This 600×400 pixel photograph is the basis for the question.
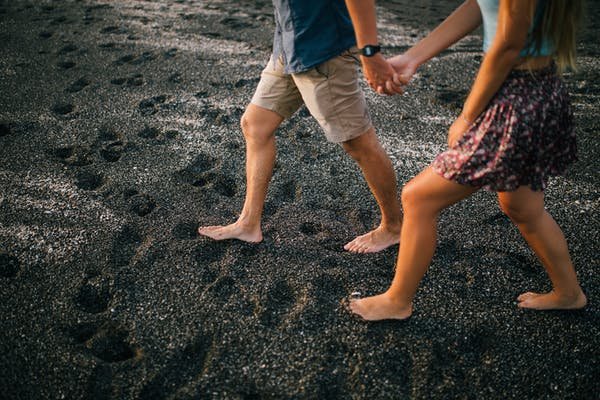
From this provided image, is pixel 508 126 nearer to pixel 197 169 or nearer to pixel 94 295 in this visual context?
pixel 94 295

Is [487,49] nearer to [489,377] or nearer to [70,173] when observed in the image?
[489,377]

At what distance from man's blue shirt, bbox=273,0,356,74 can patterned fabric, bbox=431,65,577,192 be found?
72 cm

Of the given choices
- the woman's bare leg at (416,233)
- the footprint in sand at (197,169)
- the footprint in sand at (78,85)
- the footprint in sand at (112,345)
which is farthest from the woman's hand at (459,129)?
the footprint in sand at (78,85)

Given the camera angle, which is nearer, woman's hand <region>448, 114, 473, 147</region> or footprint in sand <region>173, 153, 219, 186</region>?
woman's hand <region>448, 114, 473, 147</region>

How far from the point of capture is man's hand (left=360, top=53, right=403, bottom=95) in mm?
1811

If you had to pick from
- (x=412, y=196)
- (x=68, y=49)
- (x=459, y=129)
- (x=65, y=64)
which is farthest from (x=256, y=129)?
(x=68, y=49)

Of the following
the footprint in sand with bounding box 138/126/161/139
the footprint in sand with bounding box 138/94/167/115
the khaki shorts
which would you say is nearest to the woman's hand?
the khaki shorts

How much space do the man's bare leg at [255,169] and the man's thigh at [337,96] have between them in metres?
0.31

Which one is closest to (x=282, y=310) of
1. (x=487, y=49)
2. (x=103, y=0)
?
(x=487, y=49)

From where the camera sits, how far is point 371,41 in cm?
178

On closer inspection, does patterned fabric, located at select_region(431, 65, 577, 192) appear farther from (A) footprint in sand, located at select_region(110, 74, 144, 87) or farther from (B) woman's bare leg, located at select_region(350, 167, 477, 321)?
(A) footprint in sand, located at select_region(110, 74, 144, 87)

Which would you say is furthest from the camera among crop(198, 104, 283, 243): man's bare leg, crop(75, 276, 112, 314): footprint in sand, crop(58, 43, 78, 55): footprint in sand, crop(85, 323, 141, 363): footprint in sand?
crop(58, 43, 78, 55): footprint in sand

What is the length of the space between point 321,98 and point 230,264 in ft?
3.37

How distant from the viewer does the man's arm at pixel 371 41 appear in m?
1.71
